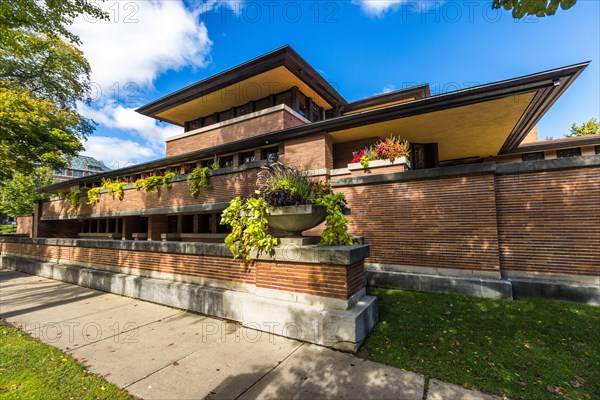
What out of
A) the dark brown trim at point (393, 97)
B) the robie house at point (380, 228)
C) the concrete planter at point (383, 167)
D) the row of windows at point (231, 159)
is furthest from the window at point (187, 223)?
the dark brown trim at point (393, 97)

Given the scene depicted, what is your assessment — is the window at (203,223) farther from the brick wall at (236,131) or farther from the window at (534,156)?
the window at (534,156)

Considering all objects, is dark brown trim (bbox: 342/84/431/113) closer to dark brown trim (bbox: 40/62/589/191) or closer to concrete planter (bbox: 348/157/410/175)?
dark brown trim (bbox: 40/62/589/191)

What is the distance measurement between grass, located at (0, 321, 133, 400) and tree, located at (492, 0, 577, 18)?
21.5 ft

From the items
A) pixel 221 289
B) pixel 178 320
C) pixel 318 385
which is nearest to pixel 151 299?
pixel 178 320

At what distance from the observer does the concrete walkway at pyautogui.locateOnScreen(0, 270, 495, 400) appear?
2998mm

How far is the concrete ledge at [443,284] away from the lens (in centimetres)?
577

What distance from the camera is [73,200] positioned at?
1570 centimetres

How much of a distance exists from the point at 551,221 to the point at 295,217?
616 cm

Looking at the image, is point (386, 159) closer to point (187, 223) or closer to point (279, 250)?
point (279, 250)

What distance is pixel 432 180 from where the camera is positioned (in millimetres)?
6793

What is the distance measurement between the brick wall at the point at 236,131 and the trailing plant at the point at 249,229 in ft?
24.2

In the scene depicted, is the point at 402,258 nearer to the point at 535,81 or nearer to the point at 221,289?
the point at 221,289

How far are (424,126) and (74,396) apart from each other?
446 inches

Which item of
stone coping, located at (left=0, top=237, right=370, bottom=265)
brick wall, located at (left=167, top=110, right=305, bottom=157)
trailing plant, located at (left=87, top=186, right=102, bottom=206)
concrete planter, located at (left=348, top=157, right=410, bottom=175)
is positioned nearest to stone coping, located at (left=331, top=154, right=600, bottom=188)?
concrete planter, located at (left=348, top=157, right=410, bottom=175)
